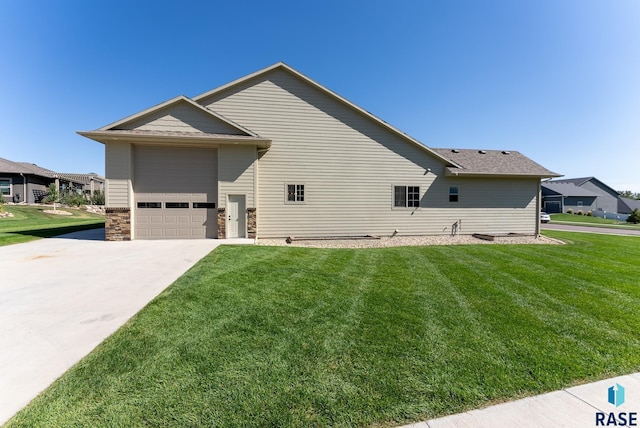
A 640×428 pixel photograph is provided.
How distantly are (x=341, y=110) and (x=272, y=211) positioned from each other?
5.91 meters

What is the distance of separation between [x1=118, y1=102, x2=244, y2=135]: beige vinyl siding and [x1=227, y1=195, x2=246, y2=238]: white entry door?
2763 mm

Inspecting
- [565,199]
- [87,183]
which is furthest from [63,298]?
[565,199]

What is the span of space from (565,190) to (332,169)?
167 ft

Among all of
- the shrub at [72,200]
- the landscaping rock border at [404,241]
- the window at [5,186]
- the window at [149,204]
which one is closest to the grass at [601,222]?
the landscaping rock border at [404,241]

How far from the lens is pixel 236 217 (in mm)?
11250

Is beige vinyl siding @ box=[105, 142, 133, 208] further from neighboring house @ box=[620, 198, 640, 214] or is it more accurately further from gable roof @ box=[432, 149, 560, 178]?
neighboring house @ box=[620, 198, 640, 214]

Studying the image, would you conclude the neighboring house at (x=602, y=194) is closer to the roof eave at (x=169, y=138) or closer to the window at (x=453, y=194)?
the window at (x=453, y=194)

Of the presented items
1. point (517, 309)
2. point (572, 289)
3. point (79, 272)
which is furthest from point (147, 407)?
point (572, 289)

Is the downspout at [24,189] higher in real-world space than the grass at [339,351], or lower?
higher

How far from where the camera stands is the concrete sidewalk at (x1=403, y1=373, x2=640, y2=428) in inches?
85.0

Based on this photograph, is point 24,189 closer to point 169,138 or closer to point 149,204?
point 149,204

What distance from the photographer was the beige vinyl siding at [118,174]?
1020cm

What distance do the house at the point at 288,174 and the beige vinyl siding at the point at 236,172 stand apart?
4cm

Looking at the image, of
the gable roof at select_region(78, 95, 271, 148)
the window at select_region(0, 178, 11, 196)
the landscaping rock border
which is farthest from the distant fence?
the window at select_region(0, 178, 11, 196)
